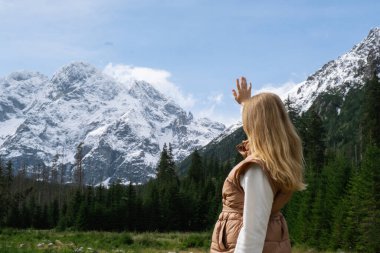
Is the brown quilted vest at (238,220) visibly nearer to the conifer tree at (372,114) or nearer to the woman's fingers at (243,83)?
the woman's fingers at (243,83)

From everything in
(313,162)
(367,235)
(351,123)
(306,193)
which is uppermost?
(351,123)

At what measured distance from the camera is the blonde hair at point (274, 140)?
368cm

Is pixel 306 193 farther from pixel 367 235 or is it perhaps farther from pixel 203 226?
pixel 203 226

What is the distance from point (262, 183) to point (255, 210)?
7.5 inches

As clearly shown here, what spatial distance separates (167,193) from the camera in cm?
7888

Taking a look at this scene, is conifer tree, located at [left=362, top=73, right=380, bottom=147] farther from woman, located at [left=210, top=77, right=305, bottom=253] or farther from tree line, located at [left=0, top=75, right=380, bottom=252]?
→ woman, located at [left=210, top=77, right=305, bottom=253]

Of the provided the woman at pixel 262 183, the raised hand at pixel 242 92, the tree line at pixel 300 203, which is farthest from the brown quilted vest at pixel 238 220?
the tree line at pixel 300 203

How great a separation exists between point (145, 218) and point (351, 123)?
106463 millimetres

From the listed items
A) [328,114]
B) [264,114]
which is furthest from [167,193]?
[328,114]

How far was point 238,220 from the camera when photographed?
376 centimetres

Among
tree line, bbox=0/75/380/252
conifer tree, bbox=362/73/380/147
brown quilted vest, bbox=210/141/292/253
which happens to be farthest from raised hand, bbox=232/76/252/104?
conifer tree, bbox=362/73/380/147

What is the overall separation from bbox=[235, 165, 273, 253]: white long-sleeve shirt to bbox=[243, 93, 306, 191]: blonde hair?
95 mm

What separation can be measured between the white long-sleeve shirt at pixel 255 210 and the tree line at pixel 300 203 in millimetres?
31670

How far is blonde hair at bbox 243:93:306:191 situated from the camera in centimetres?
368
